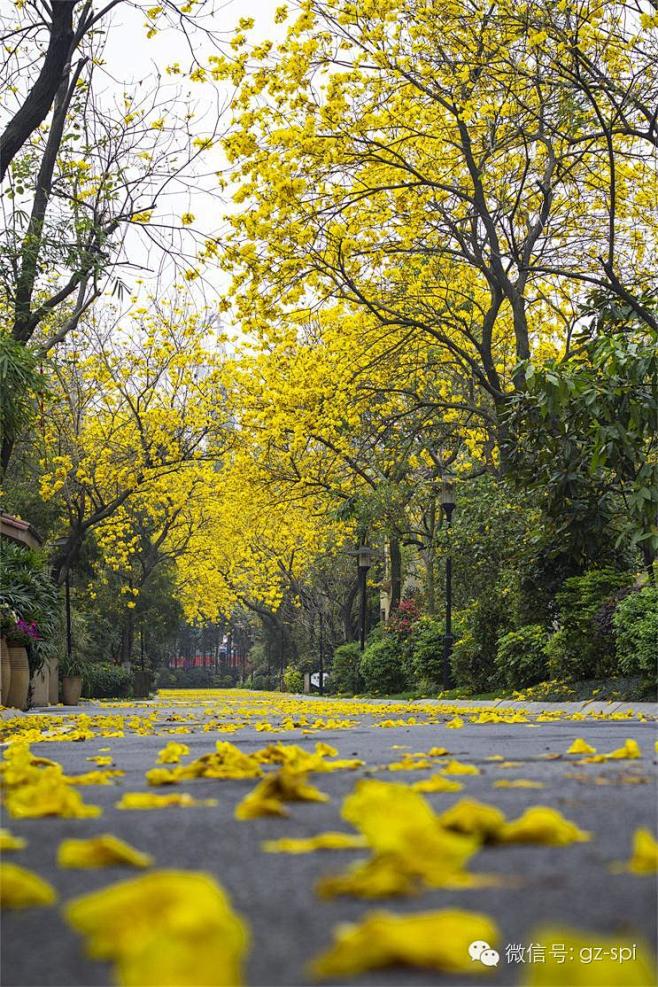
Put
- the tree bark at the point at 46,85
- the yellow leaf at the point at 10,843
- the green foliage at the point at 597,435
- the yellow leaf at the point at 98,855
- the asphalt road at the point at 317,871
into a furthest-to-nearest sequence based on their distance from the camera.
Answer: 1. the green foliage at the point at 597,435
2. the tree bark at the point at 46,85
3. the yellow leaf at the point at 10,843
4. the yellow leaf at the point at 98,855
5. the asphalt road at the point at 317,871

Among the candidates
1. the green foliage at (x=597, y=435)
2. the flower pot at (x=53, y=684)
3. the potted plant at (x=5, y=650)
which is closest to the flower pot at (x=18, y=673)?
the potted plant at (x=5, y=650)

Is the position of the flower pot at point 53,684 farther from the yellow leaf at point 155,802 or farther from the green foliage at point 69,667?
the yellow leaf at point 155,802

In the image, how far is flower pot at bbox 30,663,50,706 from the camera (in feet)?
54.8

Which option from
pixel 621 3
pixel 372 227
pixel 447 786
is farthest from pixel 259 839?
pixel 372 227

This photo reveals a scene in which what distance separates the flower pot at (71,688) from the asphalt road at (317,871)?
693 inches

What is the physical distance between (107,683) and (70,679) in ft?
30.6

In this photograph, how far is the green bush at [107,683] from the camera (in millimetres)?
28250

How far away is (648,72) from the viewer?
12477 millimetres

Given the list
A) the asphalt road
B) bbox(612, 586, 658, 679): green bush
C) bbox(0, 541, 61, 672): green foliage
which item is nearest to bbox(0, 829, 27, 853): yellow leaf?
the asphalt road

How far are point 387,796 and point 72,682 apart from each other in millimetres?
19403

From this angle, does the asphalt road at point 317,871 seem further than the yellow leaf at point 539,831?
No

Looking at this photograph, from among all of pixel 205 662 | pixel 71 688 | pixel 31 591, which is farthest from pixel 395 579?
pixel 205 662

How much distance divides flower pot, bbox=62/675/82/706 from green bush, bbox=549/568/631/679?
34.4 ft

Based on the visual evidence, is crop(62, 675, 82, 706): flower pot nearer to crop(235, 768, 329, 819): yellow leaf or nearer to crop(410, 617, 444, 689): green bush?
crop(410, 617, 444, 689): green bush
